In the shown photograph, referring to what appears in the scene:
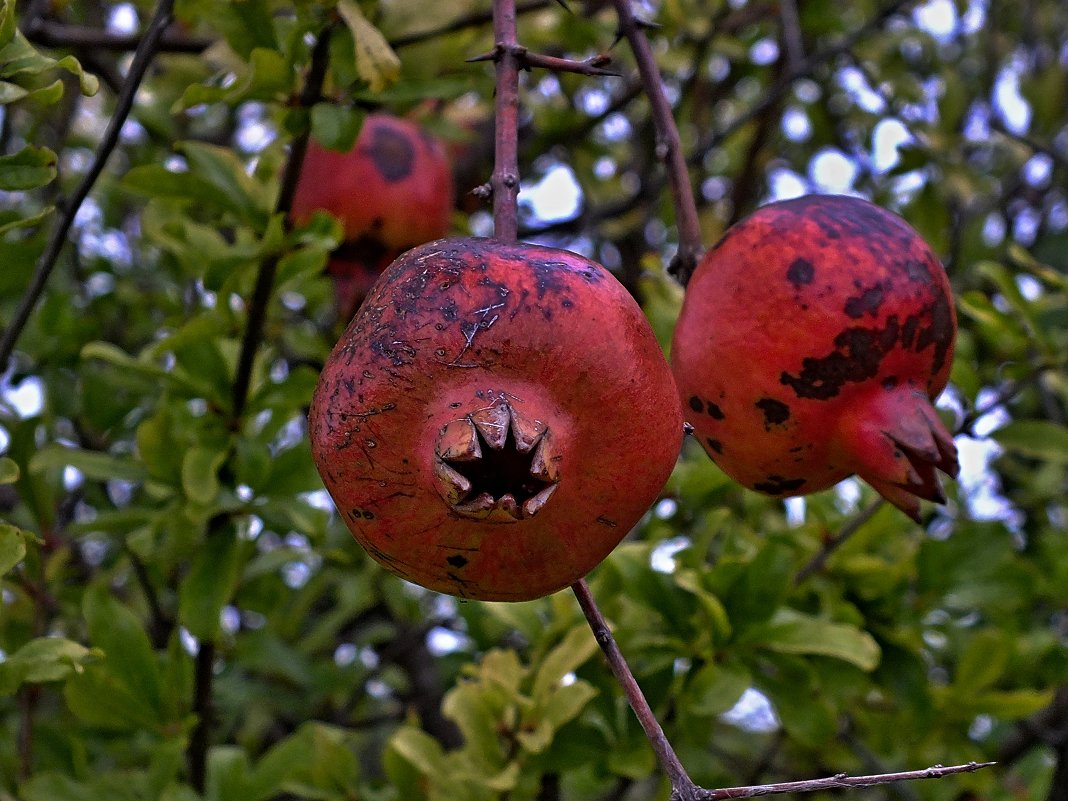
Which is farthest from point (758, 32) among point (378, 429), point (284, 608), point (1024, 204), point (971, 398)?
point (378, 429)

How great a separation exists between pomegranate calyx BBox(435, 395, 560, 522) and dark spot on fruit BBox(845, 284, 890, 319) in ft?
0.87

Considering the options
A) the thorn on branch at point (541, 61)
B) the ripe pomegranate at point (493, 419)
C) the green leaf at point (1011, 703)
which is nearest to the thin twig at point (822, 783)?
the ripe pomegranate at point (493, 419)

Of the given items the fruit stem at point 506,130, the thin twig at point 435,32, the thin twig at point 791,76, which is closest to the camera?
the fruit stem at point 506,130

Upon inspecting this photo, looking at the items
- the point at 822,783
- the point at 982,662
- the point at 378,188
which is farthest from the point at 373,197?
the point at 822,783

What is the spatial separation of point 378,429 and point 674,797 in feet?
0.91

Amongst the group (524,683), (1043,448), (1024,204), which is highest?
(1043,448)

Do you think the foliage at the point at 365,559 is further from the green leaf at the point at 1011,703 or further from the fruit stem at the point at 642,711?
the fruit stem at the point at 642,711

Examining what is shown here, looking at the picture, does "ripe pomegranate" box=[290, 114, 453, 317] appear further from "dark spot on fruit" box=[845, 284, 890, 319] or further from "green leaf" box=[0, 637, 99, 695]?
"dark spot on fruit" box=[845, 284, 890, 319]

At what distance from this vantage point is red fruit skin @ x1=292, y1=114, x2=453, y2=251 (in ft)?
5.31

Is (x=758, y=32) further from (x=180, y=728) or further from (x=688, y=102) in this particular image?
(x=180, y=728)

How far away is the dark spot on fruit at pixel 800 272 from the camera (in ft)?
2.65

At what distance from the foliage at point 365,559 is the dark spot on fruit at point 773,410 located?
1.38 feet

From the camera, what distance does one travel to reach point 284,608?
6.38 ft

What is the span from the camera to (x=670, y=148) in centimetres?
92
